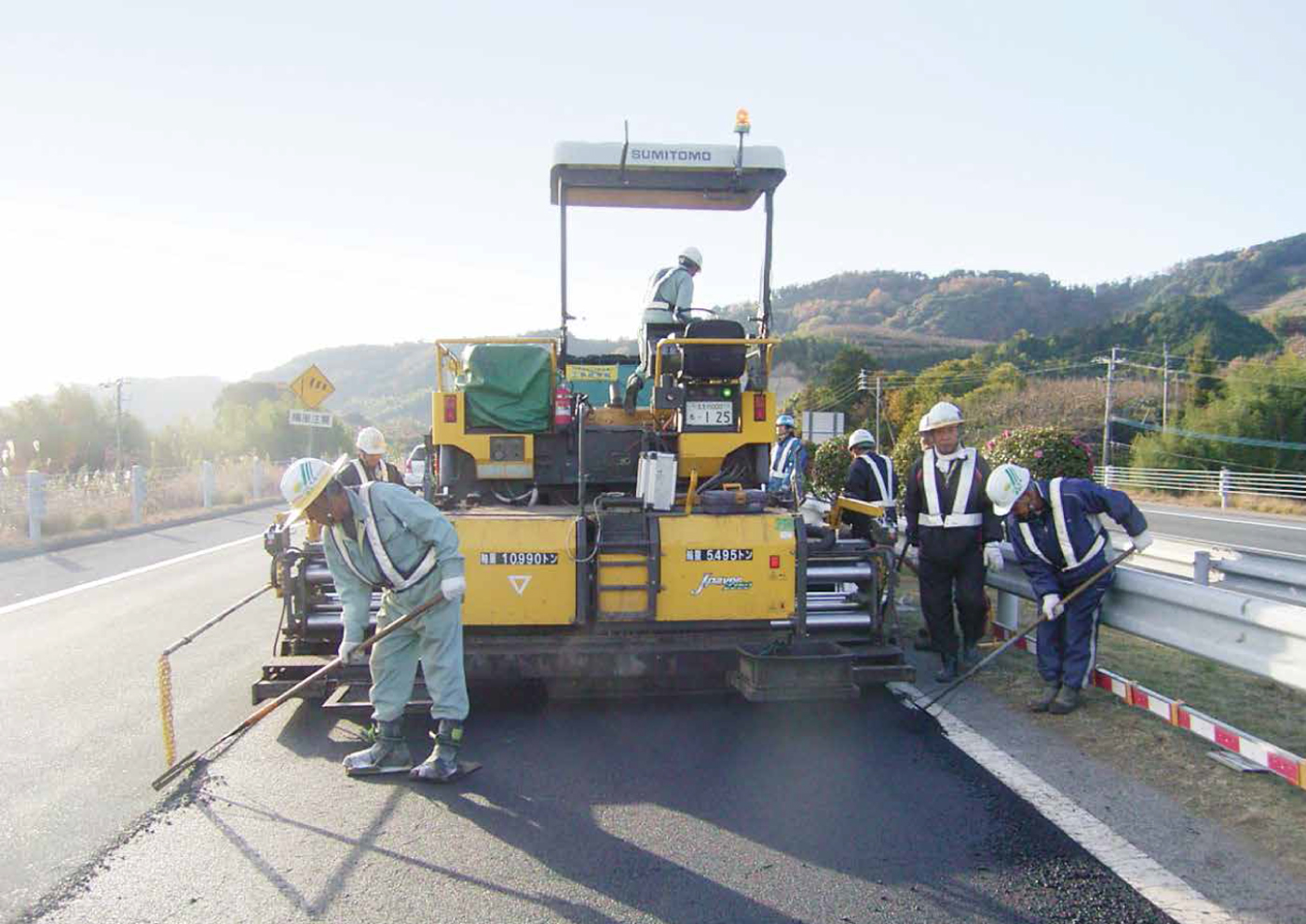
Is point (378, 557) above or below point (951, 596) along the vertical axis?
above

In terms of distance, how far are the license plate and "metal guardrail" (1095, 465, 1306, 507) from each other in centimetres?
2857

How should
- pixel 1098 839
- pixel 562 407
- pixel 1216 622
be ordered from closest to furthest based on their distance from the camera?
pixel 1098 839, pixel 1216 622, pixel 562 407

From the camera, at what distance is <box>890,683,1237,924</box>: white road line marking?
11.4 ft

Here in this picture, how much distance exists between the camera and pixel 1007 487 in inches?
232

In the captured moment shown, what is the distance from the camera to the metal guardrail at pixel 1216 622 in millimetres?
4434

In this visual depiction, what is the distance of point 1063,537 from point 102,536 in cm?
1664

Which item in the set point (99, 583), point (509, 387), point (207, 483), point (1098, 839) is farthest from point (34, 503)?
point (1098, 839)

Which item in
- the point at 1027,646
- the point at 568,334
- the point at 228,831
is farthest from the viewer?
the point at 568,334

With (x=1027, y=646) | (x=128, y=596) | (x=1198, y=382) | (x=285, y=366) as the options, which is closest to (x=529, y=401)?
(x=1027, y=646)

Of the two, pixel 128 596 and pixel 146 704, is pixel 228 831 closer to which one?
pixel 146 704

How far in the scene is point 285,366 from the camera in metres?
157

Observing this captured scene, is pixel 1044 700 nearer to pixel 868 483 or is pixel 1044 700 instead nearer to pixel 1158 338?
pixel 868 483

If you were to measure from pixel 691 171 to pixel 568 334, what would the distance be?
160 cm

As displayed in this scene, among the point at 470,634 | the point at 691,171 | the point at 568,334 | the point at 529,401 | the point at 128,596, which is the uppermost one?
the point at 691,171
